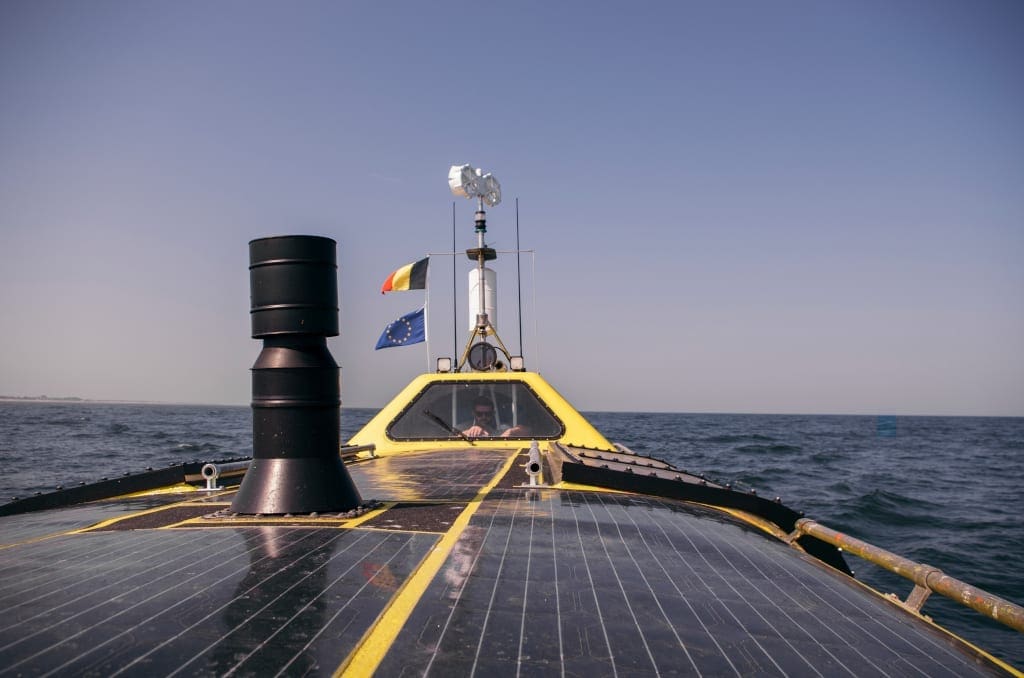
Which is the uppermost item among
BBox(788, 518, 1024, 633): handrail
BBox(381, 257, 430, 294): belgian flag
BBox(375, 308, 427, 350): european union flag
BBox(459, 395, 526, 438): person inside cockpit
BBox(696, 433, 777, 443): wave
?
BBox(381, 257, 430, 294): belgian flag

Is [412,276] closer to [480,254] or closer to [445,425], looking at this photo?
[480,254]

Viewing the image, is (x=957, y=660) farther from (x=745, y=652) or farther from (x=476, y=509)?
(x=476, y=509)

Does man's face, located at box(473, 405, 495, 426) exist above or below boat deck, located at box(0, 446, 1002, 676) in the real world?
above

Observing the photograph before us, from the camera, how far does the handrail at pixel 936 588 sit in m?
3.48

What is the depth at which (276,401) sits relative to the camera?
5.00 metres

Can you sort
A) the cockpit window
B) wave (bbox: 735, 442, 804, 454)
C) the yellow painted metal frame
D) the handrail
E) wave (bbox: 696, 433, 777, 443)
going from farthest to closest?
wave (bbox: 696, 433, 777, 443)
wave (bbox: 735, 442, 804, 454)
the cockpit window
the yellow painted metal frame
the handrail

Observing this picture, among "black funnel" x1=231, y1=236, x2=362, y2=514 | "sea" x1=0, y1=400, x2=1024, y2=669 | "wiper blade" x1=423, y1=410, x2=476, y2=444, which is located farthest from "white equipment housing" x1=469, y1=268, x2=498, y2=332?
"black funnel" x1=231, y1=236, x2=362, y2=514

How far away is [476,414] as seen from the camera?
1191 cm

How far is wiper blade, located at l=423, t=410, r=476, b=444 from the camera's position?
11.0 meters

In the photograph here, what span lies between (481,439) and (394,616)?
8302mm

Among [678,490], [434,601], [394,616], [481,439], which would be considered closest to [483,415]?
[481,439]

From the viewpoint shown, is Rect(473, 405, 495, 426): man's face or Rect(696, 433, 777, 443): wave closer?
Rect(473, 405, 495, 426): man's face

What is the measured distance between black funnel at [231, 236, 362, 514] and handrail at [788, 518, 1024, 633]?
11.6 feet

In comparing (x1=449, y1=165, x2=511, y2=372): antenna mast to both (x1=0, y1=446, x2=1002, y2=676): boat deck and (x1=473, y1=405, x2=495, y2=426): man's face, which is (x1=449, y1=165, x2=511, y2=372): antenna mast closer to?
(x1=473, y1=405, x2=495, y2=426): man's face
